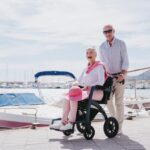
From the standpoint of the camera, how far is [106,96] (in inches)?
264

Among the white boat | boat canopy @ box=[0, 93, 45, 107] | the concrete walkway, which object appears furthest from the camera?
boat canopy @ box=[0, 93, 45, 107]

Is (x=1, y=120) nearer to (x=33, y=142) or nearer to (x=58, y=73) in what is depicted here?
(x=58, y=73)

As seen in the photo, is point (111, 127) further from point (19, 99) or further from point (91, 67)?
point (19, 99)

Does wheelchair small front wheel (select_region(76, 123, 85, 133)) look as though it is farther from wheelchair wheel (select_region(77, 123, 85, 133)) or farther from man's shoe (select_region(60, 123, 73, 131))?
man's shoe (select_region(60, 123, 73, 131))

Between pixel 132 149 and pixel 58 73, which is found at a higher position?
pixel 58 73

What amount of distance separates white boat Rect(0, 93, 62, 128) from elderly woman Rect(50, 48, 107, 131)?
18.4 feet

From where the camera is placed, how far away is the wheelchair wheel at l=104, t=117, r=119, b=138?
22.2 ft

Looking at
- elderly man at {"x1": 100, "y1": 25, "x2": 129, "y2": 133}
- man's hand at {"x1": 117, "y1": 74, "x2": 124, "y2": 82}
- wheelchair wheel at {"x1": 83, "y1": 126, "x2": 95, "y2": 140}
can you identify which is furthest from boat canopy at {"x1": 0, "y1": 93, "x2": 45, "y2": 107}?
wheelchair wheel at {"x1": 83, "y1": 126, "x2": 95, "y2": 140}

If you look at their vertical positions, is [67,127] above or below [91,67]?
below

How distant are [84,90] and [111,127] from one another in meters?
0.77

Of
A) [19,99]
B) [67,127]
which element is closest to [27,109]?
[19,99]

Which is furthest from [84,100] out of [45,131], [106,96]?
[45,131]

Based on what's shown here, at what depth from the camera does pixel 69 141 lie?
6531mm

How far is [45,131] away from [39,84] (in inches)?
348
